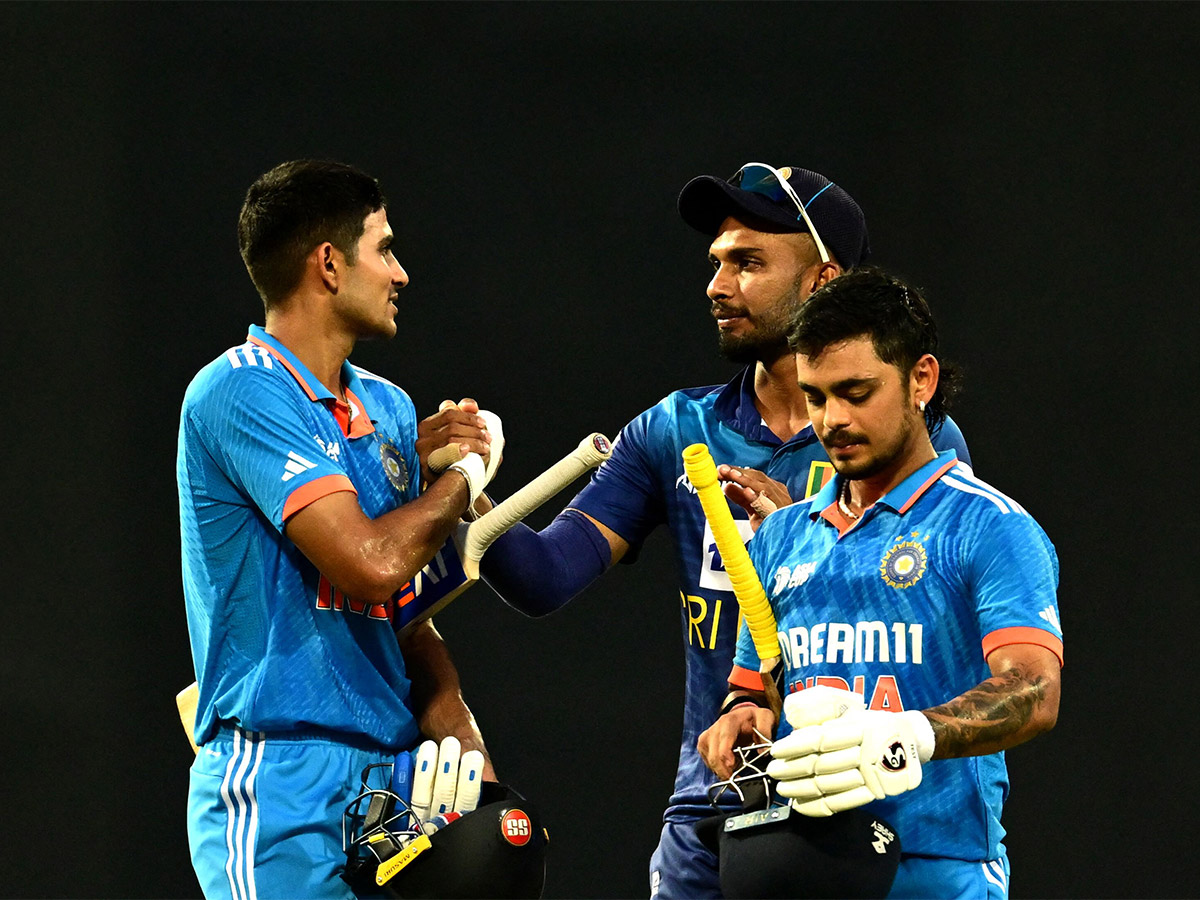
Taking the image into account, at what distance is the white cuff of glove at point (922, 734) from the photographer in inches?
56.5

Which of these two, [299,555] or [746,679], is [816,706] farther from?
[299,555]

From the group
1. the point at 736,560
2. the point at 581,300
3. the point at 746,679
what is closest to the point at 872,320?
the point at 736,560

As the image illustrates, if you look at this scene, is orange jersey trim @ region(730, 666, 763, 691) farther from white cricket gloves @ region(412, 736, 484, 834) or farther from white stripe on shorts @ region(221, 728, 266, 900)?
white stripe on shorts @ region(221, 728, 266, 900)

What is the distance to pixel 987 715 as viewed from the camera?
1476 mm

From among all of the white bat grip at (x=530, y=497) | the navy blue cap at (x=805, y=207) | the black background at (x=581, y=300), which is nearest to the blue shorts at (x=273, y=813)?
the white bat grip at (x=530, y=497)

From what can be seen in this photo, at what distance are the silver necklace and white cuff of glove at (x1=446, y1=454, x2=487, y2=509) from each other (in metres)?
0.48

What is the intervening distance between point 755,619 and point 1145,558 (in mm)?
1986

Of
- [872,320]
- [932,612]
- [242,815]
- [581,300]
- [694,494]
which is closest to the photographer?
[932,612]

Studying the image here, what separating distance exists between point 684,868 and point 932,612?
0.73 m

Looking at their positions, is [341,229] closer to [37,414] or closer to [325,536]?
[325,536]

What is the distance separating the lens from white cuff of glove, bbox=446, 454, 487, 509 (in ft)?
6.42

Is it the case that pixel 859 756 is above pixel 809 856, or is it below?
above

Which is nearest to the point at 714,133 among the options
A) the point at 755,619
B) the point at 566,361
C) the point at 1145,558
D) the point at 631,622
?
the point at 566,361

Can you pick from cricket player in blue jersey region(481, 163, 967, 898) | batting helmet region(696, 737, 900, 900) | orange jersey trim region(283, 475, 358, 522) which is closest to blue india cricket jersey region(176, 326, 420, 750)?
orange jersey trim region(283, 475, 358, 522)
